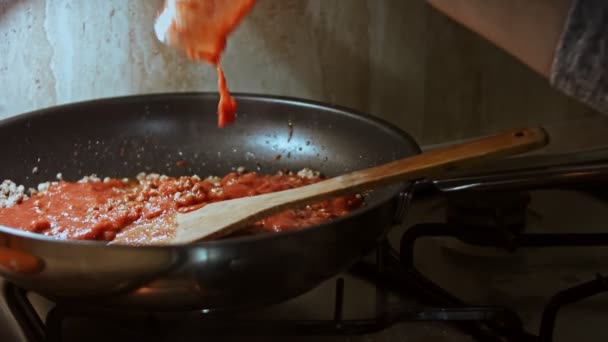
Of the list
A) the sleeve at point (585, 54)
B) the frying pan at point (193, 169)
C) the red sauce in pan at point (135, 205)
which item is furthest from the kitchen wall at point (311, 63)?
the sleeve at point (585, 54)

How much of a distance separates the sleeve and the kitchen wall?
24.2 inches

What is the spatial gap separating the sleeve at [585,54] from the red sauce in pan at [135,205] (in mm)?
367

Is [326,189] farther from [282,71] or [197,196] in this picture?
[282,71]

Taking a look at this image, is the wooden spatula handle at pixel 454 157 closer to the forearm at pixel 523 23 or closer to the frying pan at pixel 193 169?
the frying pan at pixel 193 169

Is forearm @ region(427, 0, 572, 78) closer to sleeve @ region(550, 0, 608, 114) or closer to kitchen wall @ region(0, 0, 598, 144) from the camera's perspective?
sleeve @ region(550, 0, 608, 114)

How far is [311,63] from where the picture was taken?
1060 millimetres

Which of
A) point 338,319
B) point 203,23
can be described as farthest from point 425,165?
point 203,23

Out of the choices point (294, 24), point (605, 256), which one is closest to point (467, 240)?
point (605, 256)

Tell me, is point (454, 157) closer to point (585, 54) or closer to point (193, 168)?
point (585, 54)

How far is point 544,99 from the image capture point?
1.24 m

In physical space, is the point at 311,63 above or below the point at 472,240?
above

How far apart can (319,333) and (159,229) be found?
20cm

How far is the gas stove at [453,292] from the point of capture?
2.19 feet

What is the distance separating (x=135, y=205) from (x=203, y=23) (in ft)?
0.81
